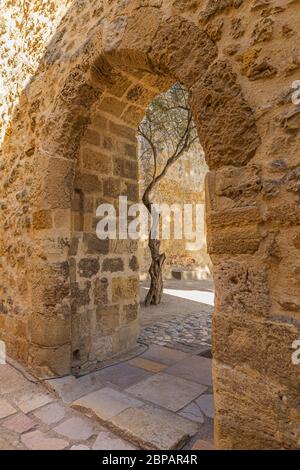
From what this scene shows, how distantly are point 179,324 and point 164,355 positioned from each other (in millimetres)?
1240

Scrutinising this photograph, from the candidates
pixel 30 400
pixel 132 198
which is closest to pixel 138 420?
pixel 30 400

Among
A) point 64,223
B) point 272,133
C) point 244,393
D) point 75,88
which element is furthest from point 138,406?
point 75,88

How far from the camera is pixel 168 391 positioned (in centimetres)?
243

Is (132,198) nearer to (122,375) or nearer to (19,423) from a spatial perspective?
(122,375)

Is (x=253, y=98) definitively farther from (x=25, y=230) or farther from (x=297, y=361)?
(x=25, y=230)

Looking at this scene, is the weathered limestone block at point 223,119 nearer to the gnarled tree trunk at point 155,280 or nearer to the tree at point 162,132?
the tree at point 162,132

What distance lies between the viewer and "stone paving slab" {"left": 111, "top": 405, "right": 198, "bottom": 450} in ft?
5.85

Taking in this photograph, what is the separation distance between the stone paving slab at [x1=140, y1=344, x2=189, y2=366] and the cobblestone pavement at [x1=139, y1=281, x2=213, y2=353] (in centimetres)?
13

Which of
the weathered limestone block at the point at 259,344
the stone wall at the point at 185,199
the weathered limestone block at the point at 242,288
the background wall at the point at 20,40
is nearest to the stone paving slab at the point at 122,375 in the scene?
the weathered limestone block at the point at 259,344

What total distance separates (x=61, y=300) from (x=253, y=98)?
82.1 inches

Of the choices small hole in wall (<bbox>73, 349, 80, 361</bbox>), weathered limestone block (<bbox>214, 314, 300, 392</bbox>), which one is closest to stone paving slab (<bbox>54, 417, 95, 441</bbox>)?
small hole in wall (<bbox>73, 349, 80, 361</bbox>)

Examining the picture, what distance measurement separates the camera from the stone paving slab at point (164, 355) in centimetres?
306

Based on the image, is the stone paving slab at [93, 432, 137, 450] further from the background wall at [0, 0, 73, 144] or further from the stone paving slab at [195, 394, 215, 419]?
the background wall at [0, 0, 73, 144]

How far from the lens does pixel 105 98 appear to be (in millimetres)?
2746
